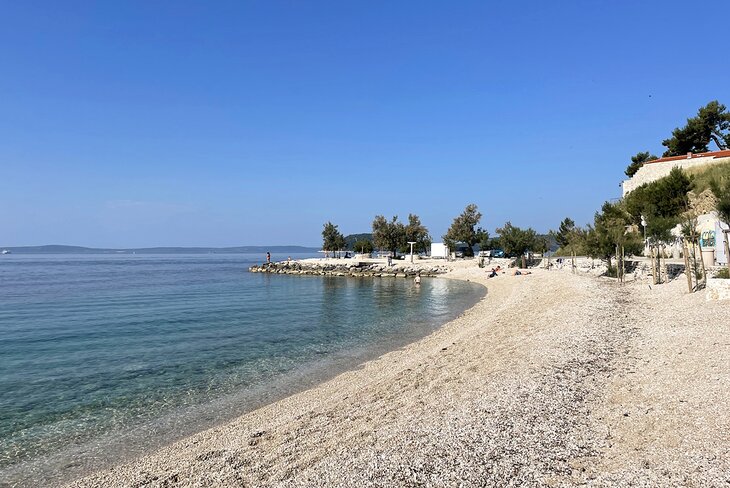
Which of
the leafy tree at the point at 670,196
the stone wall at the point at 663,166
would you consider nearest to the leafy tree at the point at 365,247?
the stone wall at the point at 663,166

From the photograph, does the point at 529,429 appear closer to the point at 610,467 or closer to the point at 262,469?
the point at 610,467

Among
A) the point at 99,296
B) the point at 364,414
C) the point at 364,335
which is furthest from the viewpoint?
the point at 99,296

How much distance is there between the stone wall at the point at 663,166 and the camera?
1823 inches

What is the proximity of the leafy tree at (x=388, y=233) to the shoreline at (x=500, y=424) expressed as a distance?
6753 cm

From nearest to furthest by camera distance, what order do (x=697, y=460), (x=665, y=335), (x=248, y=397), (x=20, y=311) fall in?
(x=697, y=460) → (x=248, y=397) → (x=665, y=335) → (x=20, y=311)

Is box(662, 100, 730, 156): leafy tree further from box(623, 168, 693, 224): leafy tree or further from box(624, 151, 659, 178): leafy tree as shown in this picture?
box(623, 168, 693, 224): leafy tree

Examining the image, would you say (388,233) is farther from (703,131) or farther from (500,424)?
(500,424)

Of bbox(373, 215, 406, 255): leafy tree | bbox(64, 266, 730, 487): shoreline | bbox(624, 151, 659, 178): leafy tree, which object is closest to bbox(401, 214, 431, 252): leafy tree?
bbox(373, 215, 406, 255): leafy tree

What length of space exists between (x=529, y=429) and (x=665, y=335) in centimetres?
872

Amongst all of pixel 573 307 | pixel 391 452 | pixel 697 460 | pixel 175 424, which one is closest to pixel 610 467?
pixel 697 460

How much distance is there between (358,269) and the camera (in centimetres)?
6725

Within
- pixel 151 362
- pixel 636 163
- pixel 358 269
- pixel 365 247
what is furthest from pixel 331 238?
pixel 151 362

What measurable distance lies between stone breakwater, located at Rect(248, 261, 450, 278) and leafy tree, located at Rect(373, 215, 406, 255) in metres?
11.4

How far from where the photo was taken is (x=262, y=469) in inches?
252
